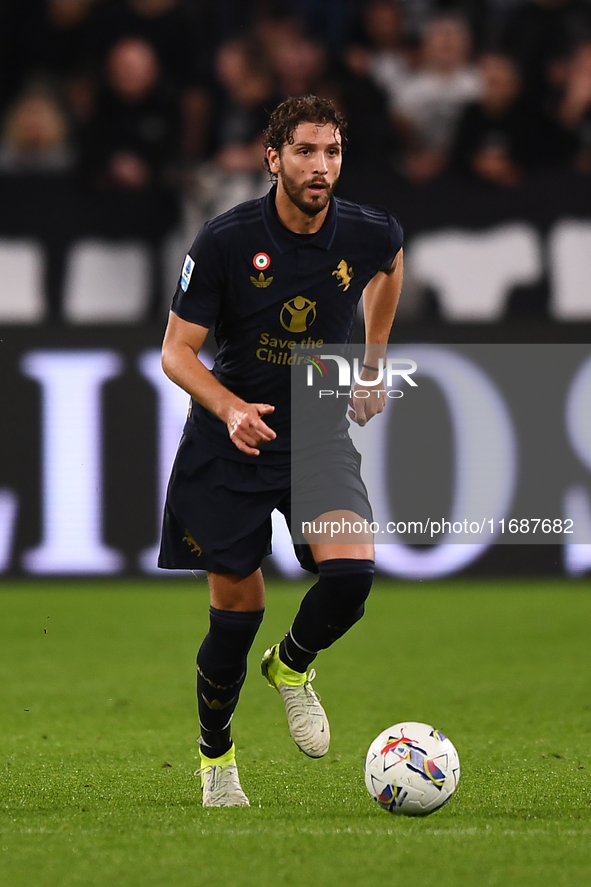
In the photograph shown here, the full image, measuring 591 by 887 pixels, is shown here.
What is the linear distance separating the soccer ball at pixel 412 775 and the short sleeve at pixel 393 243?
1.43 metres

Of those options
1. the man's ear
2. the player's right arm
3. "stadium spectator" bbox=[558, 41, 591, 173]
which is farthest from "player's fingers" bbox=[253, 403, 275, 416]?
"stadium spectator" bbox=[558, 41, 591, 173]

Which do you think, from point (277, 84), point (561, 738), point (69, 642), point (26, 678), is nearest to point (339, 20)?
point (277, 84)

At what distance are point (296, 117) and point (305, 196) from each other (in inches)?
8.7

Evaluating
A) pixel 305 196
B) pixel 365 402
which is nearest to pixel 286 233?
pixel 305 196

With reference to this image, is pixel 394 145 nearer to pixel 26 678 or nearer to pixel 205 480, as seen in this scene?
pixel 26 678

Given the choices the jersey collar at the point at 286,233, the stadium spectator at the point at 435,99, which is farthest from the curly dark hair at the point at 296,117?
the stadium spectator at the point at 435,99

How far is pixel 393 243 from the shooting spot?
14.9 feet

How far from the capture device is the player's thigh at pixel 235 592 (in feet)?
14.2

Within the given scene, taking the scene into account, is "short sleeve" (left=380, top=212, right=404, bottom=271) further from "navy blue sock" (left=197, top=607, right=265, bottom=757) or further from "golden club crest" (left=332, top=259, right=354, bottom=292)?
"navy blue sock" (left=197, top=607, right=265, bottom=757)

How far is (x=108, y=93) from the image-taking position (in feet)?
32.1

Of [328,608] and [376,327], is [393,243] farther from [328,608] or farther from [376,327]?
[328,608]

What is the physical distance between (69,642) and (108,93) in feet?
12.6

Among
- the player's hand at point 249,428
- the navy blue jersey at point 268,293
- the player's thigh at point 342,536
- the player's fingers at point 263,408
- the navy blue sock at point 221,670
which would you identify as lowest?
the navy blue sock at point 221,670

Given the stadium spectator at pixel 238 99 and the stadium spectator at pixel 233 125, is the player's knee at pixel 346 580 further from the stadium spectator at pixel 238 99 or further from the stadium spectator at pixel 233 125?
the stadium spectator at pixel 238 99
